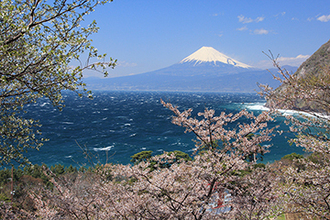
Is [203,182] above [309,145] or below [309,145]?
below

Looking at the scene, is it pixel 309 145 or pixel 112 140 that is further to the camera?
pixel 112 140

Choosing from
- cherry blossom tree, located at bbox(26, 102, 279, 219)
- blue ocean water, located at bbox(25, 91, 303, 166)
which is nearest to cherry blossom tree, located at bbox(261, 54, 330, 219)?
cherry blossom tree, located at bbox(26, 102, 279, 219)

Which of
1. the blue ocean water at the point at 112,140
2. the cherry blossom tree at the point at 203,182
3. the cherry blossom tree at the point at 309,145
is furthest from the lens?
the blue ocean water at the point at 112,140

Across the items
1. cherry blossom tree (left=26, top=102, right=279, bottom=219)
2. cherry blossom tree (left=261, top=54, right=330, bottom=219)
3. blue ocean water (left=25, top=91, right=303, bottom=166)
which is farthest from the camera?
blue ocean water (left=25, top=91, right=303, bottom=166)

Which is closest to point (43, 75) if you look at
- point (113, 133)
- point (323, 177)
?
point (323, 177)

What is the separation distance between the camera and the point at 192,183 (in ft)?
15.0

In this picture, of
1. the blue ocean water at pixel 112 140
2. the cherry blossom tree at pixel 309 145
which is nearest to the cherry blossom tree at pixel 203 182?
the cherry blossom tree at pixel 309 145

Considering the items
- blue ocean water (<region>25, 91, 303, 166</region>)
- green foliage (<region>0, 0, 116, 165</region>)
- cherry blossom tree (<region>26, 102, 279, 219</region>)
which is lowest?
blue ocean water (<region>25, 91, 303, 166</region>)

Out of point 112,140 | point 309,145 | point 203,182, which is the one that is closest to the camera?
point 203,182

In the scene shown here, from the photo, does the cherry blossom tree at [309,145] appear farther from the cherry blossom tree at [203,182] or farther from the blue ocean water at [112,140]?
the blue ocean water at [112,140]

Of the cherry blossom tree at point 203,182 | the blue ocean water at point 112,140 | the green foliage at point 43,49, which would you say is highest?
the green foliage at point 43,49

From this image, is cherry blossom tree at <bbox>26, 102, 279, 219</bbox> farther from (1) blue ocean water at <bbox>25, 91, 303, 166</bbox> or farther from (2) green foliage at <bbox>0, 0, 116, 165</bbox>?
(1) blue ocean water at <bbox>25, 91, 303, 166</bbox>

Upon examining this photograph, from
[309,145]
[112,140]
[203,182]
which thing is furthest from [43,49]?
[112,140]

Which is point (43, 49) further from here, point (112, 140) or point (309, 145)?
point (112, 140)
